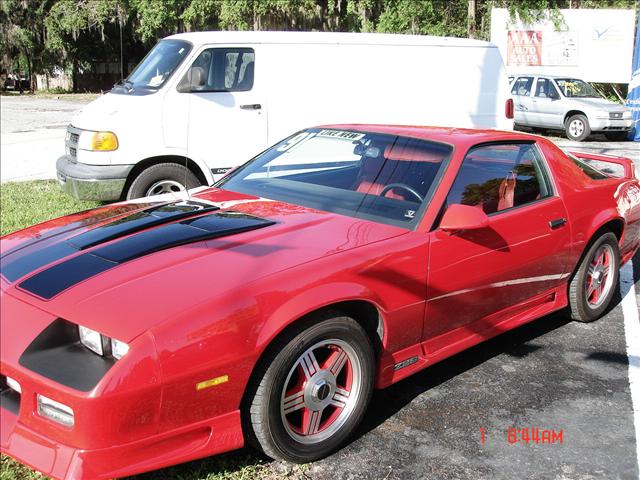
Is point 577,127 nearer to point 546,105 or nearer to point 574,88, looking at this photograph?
point 546,105

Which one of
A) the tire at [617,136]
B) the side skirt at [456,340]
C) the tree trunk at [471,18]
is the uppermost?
the tree trunk at [471,18]

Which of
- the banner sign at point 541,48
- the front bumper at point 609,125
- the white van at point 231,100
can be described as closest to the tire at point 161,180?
the white van at point 231,100

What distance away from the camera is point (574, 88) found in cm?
1872

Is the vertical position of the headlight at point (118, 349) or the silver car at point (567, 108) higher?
the silver car at point (567, 108)

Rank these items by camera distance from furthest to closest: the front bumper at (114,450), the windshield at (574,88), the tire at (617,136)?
the tire at (617,136) < the windshield at (574,88) < the front bumper at (114,450)

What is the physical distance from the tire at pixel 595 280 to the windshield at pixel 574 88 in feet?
48.5

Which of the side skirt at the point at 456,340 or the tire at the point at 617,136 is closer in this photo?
the side skirt at the point at 456,340

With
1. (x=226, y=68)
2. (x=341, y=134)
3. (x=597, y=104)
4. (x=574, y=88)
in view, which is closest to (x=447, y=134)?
(x=341, y=134)

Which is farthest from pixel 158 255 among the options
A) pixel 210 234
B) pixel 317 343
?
pixel 317 343

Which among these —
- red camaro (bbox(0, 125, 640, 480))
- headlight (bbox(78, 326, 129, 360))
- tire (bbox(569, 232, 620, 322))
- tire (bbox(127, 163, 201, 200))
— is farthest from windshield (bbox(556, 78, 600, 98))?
headlight (bbox(78, 326, 129, 360))

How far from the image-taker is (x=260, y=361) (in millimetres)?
2746

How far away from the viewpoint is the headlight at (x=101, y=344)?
8.05 feet

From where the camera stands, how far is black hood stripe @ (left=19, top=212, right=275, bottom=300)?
279 cm

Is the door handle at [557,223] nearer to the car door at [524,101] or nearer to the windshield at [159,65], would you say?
the windshield at [159,65]
